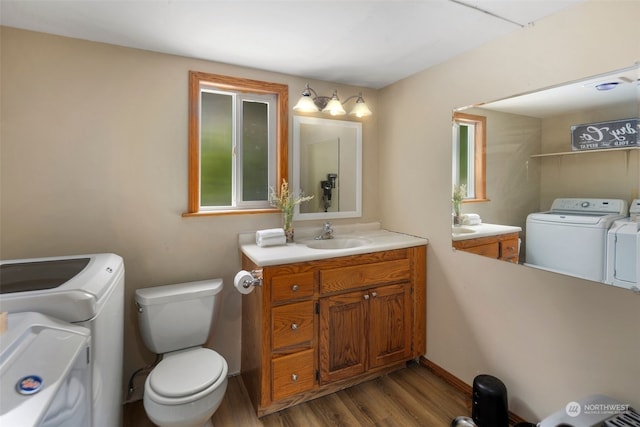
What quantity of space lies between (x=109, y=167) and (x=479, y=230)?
2.28 meters

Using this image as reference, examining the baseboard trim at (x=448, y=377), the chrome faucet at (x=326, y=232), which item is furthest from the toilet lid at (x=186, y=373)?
the baseboard trim at (x=448, y=377)

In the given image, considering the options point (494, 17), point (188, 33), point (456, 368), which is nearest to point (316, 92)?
point (188, 33)

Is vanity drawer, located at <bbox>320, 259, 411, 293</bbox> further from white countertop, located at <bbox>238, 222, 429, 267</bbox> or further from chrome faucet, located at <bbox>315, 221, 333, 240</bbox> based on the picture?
chrome faucet, located at <bbox>315, 221, 333, 240</bbox>

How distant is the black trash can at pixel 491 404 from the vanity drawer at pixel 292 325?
97cm

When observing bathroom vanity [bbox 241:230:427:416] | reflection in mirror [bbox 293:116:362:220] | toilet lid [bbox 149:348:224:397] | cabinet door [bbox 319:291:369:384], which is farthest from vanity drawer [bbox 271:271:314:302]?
reflection in mirror [bbox 293:116:362:220]

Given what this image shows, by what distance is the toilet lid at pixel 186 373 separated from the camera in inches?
56.2

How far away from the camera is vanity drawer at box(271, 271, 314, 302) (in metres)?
1.75

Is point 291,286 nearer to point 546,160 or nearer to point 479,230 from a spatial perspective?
point 479,230

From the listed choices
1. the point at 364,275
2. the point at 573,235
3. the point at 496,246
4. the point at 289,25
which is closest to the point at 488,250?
the point at 496,246

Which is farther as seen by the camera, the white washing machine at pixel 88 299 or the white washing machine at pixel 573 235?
the white washing machine at pixel 573 235

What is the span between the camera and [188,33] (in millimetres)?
1693

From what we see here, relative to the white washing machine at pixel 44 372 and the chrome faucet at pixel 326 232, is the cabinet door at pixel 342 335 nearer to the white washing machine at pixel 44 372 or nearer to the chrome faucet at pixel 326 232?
the chrome faucet at pixel 326 232

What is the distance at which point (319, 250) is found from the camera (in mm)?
1938

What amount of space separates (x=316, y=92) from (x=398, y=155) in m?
Answer: 0.84
